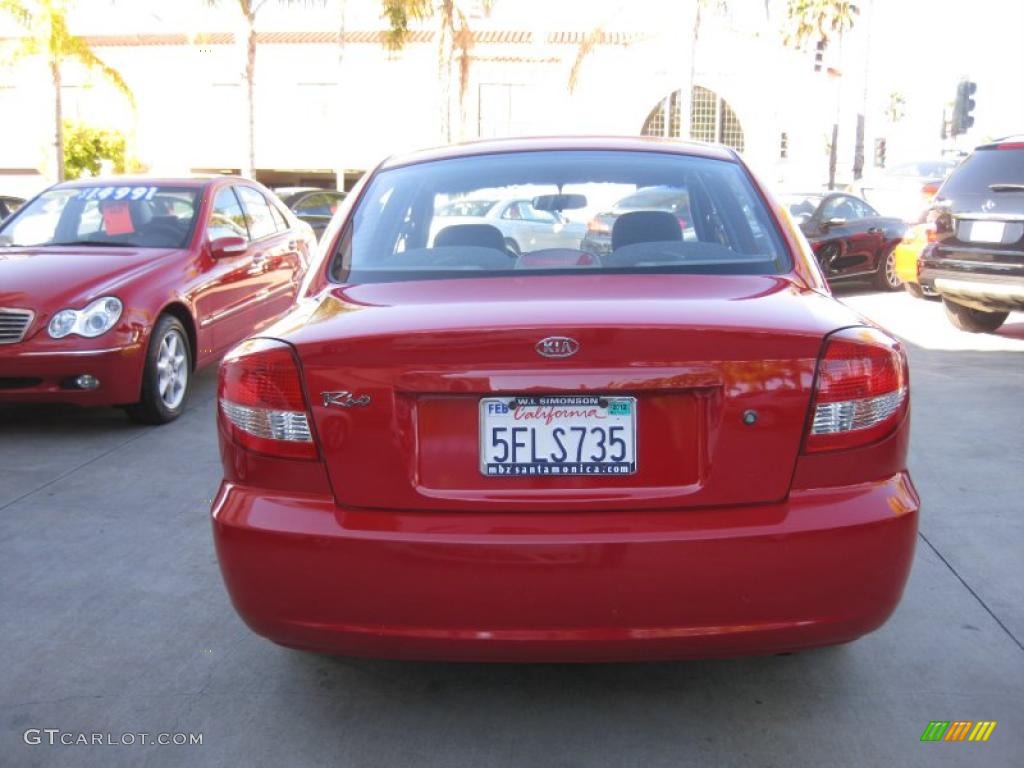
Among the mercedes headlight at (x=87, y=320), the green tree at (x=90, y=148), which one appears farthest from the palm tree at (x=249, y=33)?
the mercedes headlight at (x=87, y=320)

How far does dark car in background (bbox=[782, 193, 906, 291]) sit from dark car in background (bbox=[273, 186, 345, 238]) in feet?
22.1

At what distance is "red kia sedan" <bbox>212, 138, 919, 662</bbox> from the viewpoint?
253 cm

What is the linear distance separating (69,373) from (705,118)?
37314 mm

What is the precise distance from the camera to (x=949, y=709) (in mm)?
3016

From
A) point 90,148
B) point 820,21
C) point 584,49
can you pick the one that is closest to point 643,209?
point 584,49

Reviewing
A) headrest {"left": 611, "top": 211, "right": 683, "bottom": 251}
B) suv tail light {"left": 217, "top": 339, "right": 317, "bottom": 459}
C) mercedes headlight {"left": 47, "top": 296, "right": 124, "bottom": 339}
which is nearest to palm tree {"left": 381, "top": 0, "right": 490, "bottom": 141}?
mercedes headlight {"left": 47, "top": 296, "right": 124, "bottom": 339}

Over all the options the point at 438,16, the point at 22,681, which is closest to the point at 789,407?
the point at 22,681

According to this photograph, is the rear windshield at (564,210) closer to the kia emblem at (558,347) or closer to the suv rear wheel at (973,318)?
the kia emblem at (558,347)

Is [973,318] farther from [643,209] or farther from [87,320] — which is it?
[87,320]

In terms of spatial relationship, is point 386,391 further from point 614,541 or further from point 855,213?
point 855,213

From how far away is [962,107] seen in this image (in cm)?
1784

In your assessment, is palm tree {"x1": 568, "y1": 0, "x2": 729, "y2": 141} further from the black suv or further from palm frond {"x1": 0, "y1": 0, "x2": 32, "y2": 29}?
the black suv

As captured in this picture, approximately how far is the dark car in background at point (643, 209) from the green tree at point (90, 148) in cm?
3336

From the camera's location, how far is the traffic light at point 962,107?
58.5 feet
